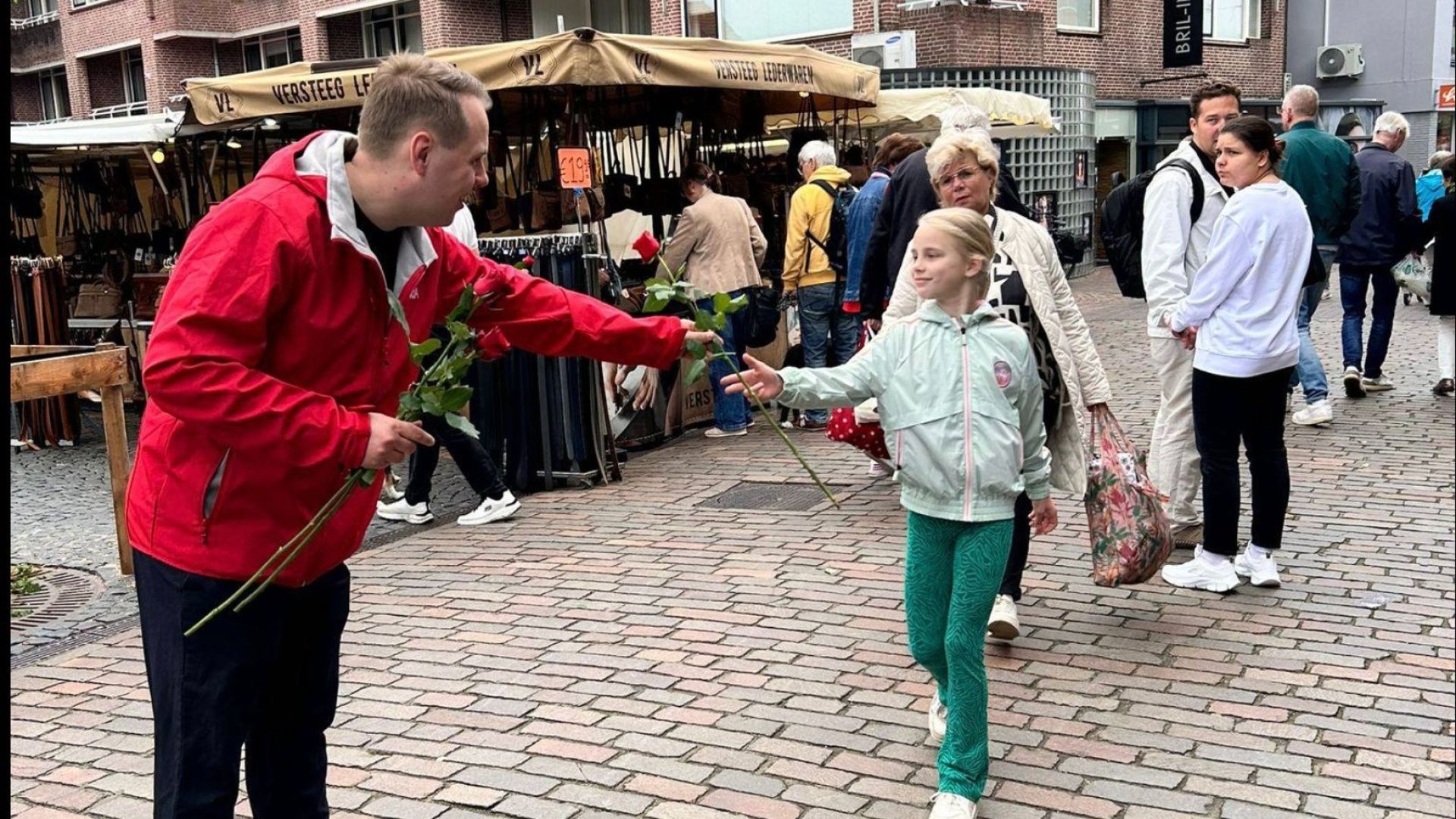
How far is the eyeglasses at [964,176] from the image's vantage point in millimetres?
4500

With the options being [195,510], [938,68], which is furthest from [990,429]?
[938,68]

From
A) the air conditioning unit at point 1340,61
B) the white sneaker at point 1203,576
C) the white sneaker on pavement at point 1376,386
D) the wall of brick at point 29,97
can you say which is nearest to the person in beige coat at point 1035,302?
the white sneaker at point 1203,576

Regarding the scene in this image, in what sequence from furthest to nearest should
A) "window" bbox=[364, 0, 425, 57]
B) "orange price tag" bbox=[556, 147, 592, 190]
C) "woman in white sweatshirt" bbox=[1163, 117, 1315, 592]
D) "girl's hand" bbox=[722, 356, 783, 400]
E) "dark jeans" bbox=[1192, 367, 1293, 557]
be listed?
"window" bbox=[364, 0, 425, 57] → "orange price tag" bbox=[556, 147, 592, 190] → "dark jeans" bbox=[1192, 367, 1293, 557] → "woman in white sweatshirt" bbox=[1163, 117, 1315, 592] → "girl's hand" bbox=[722, 356, 783, 400]

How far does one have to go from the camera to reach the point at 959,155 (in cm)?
449

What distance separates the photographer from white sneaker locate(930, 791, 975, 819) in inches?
137

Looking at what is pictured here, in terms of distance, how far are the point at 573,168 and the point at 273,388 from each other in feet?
20.4

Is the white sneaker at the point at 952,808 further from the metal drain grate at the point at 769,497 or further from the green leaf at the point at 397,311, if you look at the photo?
the metal drain grate at the point at 769,497

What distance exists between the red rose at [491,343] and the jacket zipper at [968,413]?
1.22 meters

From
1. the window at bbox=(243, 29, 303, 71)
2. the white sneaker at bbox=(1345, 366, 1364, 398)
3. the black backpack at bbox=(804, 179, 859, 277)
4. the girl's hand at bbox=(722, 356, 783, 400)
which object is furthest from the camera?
the window at bbox=(243, 29, 303, 71)

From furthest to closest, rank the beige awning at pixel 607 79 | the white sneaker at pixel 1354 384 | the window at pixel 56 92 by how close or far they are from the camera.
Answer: the window at pixel 56 92 → the white sneaker at pixel 1354 384 → the beige awning at pixel 607 79

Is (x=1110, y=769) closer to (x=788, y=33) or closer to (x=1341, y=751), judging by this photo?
(x=1341, y=751)

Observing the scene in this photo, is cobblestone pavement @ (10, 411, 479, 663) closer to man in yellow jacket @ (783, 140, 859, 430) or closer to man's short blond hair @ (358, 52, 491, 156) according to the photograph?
man in yellow jacket @ (783, 140, 859, 430)

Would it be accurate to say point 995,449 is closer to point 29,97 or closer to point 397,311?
point 397,311

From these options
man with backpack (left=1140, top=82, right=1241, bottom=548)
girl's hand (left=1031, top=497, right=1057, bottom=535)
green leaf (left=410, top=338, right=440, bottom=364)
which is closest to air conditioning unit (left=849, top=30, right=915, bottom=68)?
man with backpack (left=1140, top=82, right=1241, bottom=548)
